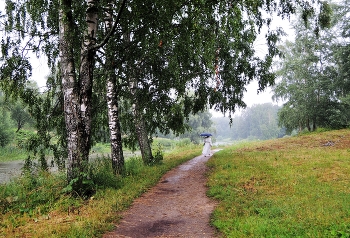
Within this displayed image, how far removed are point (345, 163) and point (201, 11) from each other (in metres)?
9.04

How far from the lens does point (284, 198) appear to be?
21.5ft

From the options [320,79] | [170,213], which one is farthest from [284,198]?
[320,79]

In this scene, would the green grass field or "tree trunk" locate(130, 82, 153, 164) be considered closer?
the green grass field

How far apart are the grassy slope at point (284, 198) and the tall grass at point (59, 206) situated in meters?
2.55

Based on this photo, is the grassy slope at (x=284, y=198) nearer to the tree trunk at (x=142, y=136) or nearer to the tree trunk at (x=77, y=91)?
the tree trunk at (x=142, y=136)

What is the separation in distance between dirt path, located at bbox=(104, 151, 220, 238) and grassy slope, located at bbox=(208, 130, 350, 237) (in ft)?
1.28

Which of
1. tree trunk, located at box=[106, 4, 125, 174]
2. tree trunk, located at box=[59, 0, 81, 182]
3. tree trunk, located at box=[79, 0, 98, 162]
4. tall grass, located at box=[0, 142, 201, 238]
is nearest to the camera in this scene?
tall grass, located at box=[0, 142, 201, 238]

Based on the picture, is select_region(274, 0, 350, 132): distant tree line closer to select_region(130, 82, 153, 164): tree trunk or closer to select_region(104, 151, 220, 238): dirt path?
select_region(130, 82, 153, 164): tree trunk

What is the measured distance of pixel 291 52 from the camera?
34.0m

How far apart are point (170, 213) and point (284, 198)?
10.1 feet

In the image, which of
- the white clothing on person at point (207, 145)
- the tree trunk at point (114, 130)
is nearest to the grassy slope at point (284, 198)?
the tree trunk at point (114, 130)

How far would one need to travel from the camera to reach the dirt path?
5158mm

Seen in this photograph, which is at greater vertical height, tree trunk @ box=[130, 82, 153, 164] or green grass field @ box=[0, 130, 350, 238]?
tree trunk @ box=[130, 82, 153, 164]

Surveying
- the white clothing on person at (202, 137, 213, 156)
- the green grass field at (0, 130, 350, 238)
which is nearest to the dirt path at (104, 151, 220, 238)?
the green grass field at (0, 130, 350, 238)
